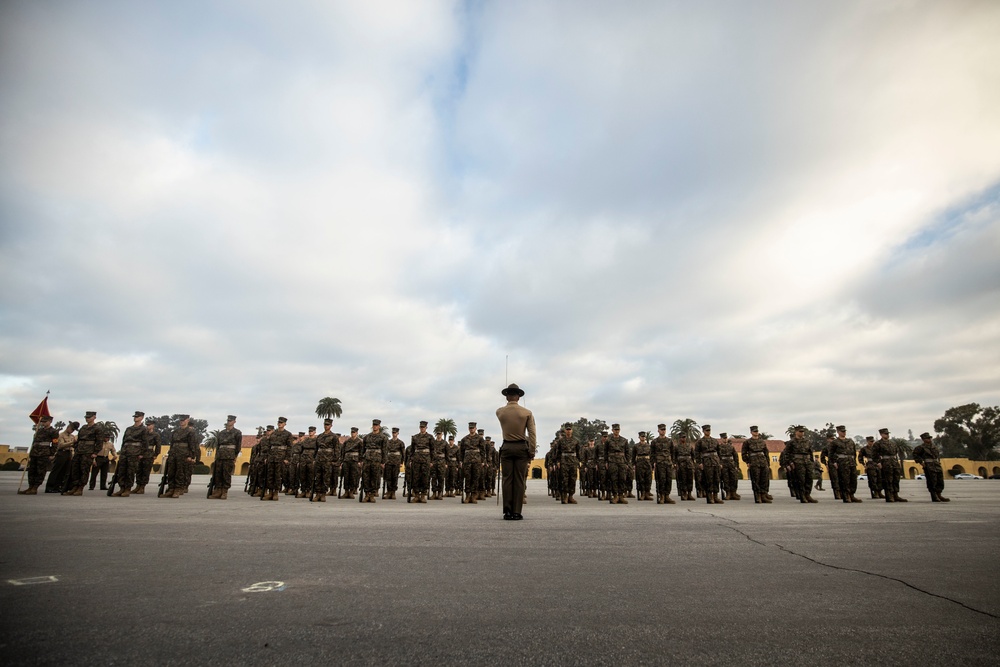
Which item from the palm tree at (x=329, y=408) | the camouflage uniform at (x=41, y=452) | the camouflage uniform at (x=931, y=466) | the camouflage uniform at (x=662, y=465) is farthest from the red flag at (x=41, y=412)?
the palm tree at (x=329, y=408)

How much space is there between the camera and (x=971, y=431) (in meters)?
88.8

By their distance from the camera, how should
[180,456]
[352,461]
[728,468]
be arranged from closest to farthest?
[180,456] < [352,461] < [728,468]

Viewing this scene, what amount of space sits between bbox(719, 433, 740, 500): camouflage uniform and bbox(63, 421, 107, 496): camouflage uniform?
17.5 meters

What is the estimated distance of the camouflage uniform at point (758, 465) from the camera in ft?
48.6

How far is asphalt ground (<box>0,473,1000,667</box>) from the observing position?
2.21 m

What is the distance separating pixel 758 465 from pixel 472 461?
27.3 feet

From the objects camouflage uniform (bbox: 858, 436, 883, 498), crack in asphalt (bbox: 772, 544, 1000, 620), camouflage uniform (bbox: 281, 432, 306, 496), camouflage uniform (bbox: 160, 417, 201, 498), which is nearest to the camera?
crack in asphalt (bbox: 772, 544, 1000, 620)

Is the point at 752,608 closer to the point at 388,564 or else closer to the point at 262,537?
the point at 388,564

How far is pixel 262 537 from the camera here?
5.44m

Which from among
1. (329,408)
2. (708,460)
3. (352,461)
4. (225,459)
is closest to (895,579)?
(708,460)

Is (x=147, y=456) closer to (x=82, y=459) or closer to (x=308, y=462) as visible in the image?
(x=82, y=459)

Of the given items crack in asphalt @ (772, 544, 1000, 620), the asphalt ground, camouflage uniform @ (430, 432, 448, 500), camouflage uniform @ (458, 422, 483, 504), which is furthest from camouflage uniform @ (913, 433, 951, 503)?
camouflage uniform @ (430, 432, 448, 500)

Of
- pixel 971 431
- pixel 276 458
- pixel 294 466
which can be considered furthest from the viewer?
pixel 971 431

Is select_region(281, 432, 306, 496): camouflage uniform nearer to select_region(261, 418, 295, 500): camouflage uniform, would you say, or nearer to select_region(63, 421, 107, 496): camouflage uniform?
select_region(261, 418, 295, 500): camouflage uniform
